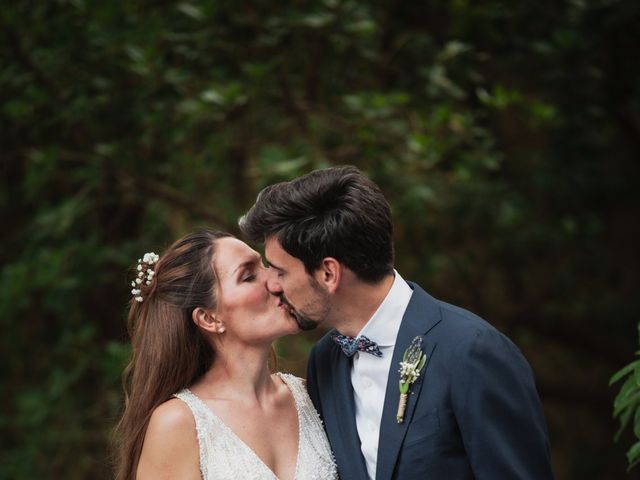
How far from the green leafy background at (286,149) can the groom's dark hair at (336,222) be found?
135 cm

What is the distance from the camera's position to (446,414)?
260 cm

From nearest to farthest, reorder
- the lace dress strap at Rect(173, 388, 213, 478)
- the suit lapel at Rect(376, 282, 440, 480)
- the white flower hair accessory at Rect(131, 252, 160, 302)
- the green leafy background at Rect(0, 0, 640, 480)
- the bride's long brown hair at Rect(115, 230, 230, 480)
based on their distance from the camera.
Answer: the suit lapel at Rect(376, 282, 440, 480)
the lace dress strap at Rect(173, 388, 213, 478)
the bride's long brown hair at Rect(115, 230, 230, 480)
the white flower hair accessory at Rect(131, 252, 160, 302)
the green leafy background at Rect(0, 0, 640, 480)

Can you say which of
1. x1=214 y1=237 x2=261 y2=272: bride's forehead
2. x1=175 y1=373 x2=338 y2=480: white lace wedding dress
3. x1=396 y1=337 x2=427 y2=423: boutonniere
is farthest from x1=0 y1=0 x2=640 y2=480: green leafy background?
x1=396 y1=337 x2=427 y2=423: boutonniere

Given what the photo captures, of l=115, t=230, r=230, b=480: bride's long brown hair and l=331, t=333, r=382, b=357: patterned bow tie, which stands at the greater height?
l=331, t=333, r=382, b=357: patterned bow tie

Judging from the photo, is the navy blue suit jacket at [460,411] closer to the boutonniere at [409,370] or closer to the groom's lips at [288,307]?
the boutonniere at [409,370]

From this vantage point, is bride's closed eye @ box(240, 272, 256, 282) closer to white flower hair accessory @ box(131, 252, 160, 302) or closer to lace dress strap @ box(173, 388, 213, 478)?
white flower hair accessory @ box(131, 252, 160, 302)

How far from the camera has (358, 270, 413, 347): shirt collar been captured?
2.82 meters

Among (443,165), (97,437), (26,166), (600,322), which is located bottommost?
(97,437)

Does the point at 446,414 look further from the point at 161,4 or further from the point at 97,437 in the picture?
the point at 97,437

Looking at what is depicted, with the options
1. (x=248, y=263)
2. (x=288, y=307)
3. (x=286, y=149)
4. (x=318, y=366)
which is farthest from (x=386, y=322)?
(x=286, y=149)

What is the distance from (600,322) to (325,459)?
187 inches

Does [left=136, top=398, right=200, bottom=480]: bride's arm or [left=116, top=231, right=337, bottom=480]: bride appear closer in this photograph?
[left=136, top=398, right=200, bottom=480]: bride's arm

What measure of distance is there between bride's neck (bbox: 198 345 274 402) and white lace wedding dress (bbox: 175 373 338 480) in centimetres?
12

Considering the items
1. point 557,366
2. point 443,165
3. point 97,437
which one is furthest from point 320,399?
point 557,366
